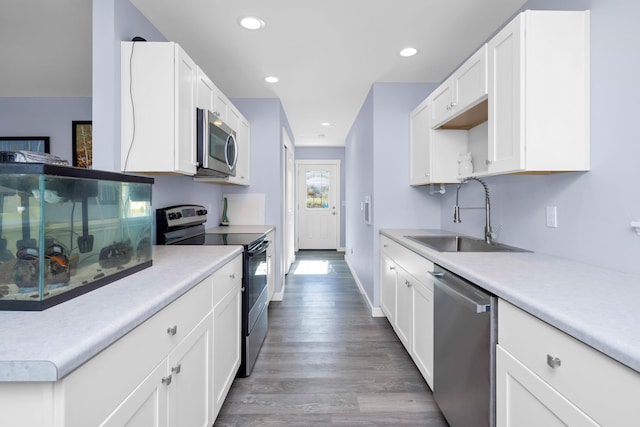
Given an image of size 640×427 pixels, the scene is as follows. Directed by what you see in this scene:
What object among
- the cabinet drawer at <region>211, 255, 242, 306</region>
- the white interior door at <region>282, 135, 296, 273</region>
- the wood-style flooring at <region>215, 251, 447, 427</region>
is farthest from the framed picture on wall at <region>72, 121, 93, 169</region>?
the cabinet drawer at <region>211, 255, 242, 306</region>

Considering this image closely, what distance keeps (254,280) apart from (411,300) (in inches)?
44.4

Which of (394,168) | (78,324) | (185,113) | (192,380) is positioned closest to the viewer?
(78,324)

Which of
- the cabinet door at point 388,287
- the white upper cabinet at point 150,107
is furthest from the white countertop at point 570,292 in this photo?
the white upper cabinet at point 150,107

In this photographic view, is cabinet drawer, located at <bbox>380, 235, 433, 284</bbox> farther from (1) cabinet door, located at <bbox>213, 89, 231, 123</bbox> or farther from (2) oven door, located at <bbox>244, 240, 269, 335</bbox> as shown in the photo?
(1) cabinet door, located at <bbox>213, 89, 231, 123</bbox>

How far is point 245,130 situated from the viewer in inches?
139

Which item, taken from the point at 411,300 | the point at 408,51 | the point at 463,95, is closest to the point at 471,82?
the point at 463,95

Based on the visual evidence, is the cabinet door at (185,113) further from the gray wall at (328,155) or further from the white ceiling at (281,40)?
the gray wall at (328,155)

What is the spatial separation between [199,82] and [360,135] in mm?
2618

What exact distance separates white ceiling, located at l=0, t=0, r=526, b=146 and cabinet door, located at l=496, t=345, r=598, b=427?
2073mm

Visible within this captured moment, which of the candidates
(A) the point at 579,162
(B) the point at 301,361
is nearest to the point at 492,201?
(A) the point at 579,162

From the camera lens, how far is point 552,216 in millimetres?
1743

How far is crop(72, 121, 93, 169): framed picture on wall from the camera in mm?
3889

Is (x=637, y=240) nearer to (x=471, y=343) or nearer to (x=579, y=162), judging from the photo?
(x=579, y=162)

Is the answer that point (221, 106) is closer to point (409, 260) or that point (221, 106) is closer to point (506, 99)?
point (409, 260)
